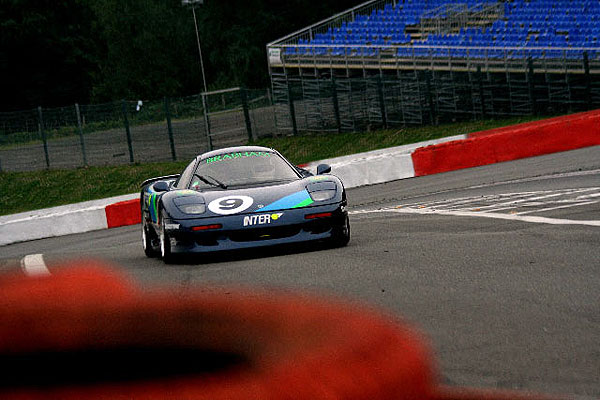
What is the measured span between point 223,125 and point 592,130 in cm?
1123

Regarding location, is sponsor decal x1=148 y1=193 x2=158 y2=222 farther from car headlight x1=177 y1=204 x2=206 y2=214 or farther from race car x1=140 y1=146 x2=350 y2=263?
car headlight x1=177 y1=204 x2=206 y2=214

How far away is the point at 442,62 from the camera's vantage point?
29.2 meters

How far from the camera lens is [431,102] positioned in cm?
2627

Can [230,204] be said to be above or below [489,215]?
above

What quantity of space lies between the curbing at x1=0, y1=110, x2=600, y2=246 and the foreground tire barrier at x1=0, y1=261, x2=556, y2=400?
12631mm

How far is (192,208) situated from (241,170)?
1.05 metres

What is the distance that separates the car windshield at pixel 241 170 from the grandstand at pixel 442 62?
16.3m

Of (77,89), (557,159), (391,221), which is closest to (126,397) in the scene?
(391,221)

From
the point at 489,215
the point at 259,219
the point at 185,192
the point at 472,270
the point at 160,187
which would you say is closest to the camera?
the point at 472,270

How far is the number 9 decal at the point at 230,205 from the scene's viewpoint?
28.0ft

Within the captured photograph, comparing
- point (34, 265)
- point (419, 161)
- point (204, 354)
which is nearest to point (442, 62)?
point (419, 161)

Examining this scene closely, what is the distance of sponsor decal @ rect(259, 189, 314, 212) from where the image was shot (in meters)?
8.55

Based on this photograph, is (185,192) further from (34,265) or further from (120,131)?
(120,131)

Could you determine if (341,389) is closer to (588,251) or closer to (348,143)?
(588,251)
